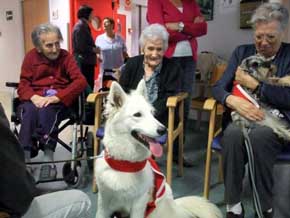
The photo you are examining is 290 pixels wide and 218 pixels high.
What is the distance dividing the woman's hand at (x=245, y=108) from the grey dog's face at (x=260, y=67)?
166mm

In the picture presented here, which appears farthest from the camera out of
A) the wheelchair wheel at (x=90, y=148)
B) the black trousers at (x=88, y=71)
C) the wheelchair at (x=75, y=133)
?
the black trousers at (x=88, y=71)

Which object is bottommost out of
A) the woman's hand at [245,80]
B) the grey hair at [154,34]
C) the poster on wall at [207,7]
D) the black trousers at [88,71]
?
the black trousers at [88,71]

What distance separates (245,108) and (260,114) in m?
0.08

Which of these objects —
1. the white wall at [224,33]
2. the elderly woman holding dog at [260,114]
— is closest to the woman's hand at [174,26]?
the elderly woman holding dog at [260,114]

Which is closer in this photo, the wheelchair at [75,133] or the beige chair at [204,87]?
the wheelchair at [75,133]

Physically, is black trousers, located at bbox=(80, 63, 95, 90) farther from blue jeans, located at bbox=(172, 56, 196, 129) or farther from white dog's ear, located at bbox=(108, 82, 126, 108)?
white dog's ear, located at bbox=(108, 82, 126, 108)

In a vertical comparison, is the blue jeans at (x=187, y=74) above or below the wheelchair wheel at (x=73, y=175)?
above

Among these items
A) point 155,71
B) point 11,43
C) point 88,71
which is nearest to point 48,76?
point 155,71

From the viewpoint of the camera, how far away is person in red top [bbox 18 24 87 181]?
220 centimetres

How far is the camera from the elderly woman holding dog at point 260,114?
1.64 meters

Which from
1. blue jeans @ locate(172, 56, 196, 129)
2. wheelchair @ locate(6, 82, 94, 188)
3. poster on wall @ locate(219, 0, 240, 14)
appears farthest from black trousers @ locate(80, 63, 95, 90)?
blue jeans @ locate(172, 56, 196, 129)

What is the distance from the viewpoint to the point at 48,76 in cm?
244

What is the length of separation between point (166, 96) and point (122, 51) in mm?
3096

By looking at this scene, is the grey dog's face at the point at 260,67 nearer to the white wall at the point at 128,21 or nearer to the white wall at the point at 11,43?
the white wall at the point at 128,21
